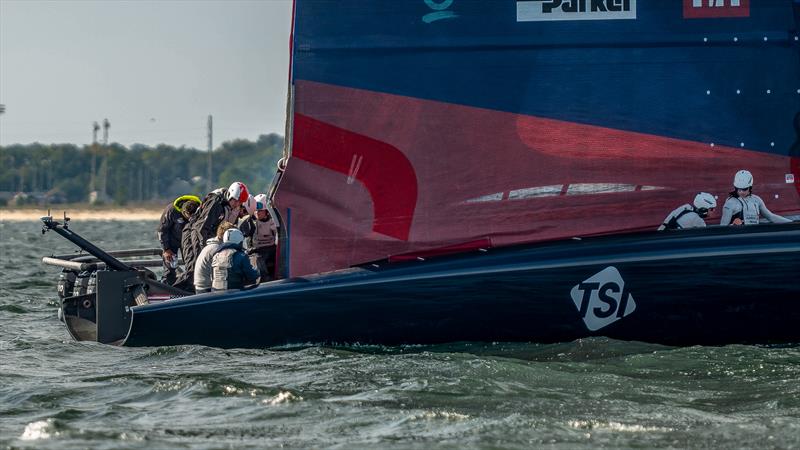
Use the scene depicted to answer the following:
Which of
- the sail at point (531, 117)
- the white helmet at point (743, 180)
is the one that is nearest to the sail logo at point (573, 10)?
the sail at point (531, 117)

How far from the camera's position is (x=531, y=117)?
376 inches

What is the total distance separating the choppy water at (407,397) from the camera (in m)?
6.83

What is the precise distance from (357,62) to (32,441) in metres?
3.83

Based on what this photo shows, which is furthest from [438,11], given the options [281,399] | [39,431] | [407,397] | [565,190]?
[39,431]

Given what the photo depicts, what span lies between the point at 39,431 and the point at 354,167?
10.8 feet

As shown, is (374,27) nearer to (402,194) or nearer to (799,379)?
(402,194)

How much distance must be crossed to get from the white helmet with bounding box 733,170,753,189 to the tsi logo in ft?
3.80

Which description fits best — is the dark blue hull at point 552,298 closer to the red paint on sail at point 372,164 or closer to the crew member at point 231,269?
the crew member at point 231,269

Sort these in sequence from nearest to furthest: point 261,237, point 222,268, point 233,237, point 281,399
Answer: point 281,399 < point 222,268 < point 233,237 < point 261,237

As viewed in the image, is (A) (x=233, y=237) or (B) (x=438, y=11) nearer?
(B) (x=438, y=11)

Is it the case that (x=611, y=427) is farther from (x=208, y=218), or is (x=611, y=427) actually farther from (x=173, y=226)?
(x=173, y=226)

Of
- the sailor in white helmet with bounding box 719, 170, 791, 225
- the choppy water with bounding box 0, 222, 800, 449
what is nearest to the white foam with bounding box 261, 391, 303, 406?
the choppy water with bounding box 0, 222, 800, 449

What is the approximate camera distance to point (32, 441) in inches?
270

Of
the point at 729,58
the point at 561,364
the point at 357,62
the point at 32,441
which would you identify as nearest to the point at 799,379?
the point at 561,364
